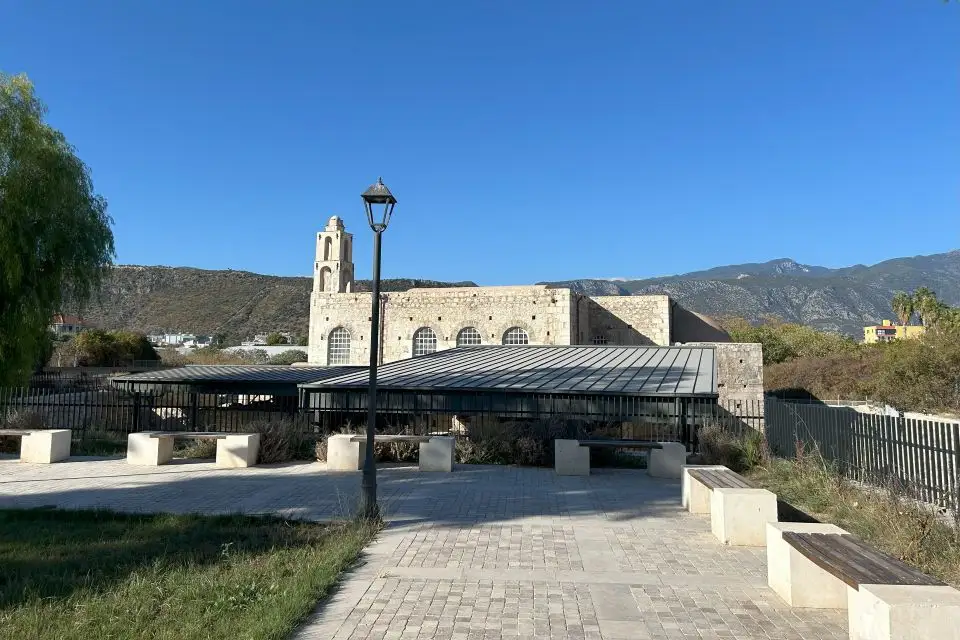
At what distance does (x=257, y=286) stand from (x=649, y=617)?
91.1m

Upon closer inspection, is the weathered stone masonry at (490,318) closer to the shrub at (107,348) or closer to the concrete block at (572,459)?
the shrub at (107,348)

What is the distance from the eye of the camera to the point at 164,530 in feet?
21.8

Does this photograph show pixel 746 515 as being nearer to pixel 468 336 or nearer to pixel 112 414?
pixel 112 414

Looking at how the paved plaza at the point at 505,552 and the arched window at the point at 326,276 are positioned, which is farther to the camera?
the arched window at the point at 326,276

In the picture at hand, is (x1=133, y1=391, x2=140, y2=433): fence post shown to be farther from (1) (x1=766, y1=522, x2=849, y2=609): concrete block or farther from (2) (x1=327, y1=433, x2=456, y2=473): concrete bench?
(1) (x1=766, y1=522, x2=849, y2=609): concrete block

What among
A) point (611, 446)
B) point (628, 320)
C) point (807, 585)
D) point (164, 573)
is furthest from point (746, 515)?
point (628, 320)

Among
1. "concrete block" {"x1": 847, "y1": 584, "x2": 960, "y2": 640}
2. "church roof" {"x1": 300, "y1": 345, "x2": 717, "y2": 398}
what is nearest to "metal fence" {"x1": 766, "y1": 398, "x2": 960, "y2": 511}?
"church roof" {"x1": 300, "y1": 345, "x2": 717, "y2": 398}

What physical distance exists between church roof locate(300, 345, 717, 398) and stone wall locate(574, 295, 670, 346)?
47.1 feet

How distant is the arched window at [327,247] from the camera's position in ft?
142

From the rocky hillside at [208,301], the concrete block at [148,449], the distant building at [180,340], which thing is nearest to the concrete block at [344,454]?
the concrete block at [148,449]

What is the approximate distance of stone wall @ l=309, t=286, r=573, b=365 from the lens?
33.7 m

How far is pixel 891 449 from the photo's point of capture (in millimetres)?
8688

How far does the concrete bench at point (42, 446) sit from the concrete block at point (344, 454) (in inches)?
214

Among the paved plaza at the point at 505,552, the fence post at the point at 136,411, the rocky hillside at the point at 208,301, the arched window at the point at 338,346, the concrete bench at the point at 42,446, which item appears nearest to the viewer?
the paved plaza at the point at 505,552
